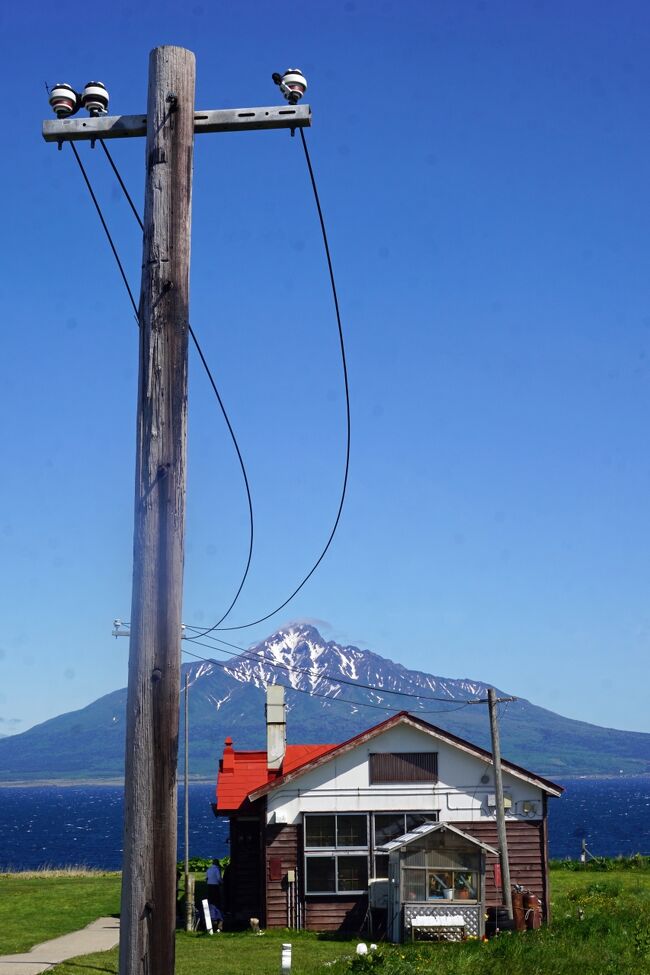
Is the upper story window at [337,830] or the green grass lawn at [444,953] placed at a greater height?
the upper story window at [337,830]

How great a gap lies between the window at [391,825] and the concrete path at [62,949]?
25.0 feet

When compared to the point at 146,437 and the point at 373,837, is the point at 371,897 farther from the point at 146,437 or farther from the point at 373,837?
the point at 146,437

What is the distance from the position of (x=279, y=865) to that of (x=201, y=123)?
27.3 m

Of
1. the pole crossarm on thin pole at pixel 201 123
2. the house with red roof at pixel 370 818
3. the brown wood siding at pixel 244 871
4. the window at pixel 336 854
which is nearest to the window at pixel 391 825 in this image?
the house with red roof at pixel 370 818

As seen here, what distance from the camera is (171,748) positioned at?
6.62 metres

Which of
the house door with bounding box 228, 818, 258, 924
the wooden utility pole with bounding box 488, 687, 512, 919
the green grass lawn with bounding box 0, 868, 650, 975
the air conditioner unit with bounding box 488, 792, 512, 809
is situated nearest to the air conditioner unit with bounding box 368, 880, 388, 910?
the green grass lawn with bounding box 0, 868, 650, 975

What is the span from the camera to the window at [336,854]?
31547 millimetres

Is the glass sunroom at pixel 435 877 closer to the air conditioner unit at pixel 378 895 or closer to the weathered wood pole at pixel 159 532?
the air conditioner unit at pixel 378 895

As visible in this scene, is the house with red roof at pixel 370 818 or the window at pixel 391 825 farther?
the window at pixel 391 825

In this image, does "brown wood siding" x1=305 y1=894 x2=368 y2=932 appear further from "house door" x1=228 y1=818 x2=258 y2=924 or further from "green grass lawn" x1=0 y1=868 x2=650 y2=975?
"house door" x1=228 y1=818 x2=258 y2=924

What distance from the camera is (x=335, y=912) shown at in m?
31.4

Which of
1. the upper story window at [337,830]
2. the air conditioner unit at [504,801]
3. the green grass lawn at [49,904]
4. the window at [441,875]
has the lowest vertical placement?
the green grass lawn at [49,904]

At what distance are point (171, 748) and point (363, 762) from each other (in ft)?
87.0

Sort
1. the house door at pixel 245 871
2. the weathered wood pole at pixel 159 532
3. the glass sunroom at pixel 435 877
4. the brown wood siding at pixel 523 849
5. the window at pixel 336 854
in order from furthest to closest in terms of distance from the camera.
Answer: the house door at pixel 245 871 → the brown wood siding at pixel 523 849 → the window at pixel 336 854 → the glass sunroom at pixel 435 877 → the weathered wood pole at pixel 159 532
